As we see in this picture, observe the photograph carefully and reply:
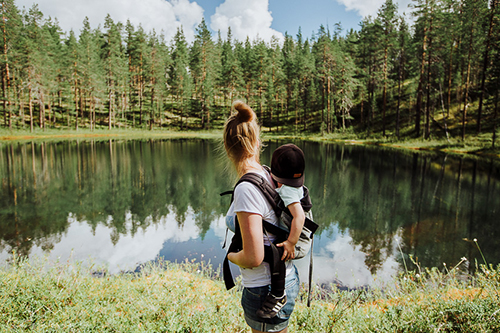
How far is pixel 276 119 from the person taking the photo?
59.2 metres

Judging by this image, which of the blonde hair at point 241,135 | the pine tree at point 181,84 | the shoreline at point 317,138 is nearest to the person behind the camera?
the blonde hair at point 241,135

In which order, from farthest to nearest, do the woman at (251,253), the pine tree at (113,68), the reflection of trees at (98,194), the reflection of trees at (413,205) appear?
the pine tree at (113,68), the reflection of trees at (98,194), the reflection of trees at (413,205), the woman at (251,253)

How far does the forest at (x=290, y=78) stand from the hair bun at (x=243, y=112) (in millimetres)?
29894

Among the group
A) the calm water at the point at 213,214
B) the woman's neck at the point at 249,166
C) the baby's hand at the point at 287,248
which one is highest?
the woman's neck at the point at 249,166

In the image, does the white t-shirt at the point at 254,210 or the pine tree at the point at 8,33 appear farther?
the pine tree at the point at 8,33

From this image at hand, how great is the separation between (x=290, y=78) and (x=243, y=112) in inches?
2359

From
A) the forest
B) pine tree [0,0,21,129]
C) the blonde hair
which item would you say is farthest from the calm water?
pine tree [0,0,21,129]

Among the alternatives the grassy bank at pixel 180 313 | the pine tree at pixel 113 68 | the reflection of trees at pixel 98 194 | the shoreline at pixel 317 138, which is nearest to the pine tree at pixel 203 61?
the shoreline at pixel 317 138

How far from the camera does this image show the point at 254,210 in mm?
1717

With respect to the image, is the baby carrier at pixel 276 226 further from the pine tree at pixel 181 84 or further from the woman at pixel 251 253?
the pine tree at pixel 181 84

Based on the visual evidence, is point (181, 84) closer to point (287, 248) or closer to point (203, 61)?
point (203, 61)

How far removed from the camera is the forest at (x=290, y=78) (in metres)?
32.1

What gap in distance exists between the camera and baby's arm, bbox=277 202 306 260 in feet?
6.28

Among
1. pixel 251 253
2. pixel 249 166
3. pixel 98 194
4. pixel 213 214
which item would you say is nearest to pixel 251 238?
pixel 251 253
